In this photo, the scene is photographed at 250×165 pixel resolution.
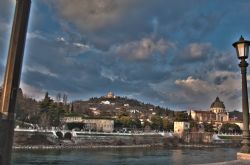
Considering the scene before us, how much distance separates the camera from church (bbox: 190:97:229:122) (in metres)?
146

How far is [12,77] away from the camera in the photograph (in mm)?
Result: 3393

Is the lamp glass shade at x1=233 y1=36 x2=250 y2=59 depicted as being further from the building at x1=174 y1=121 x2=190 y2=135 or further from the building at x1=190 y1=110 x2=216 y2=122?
the building at x1=190 y1=110 x2=216 y2=122

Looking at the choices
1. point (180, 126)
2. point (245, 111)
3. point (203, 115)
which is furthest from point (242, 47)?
point (203, 115)

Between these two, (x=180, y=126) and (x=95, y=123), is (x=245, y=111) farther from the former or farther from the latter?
(x=180, y=126)

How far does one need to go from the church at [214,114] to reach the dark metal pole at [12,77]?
470ft

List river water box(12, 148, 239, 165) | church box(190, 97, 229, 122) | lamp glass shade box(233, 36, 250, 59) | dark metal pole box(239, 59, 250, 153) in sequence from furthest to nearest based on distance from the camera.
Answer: church box(190, 97, 229, 122) < river water box(12, 148, 239, 165) < lamp glass shade box(233, 36, 250, 59) < dark metal pole box(239, 59, 250, 153)

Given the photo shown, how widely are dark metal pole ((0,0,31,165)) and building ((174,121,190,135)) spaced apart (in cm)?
10201

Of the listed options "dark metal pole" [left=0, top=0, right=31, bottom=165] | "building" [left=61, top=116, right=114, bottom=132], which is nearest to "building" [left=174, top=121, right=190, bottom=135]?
"building" [left=61, top=116, right=114, bottom=132]

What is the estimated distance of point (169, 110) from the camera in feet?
549

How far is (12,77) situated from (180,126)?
346ft

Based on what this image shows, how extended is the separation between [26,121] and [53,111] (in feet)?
22.7

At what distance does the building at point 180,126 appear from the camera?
104519 millimetres

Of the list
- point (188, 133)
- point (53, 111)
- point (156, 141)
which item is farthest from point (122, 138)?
point (188, 133)

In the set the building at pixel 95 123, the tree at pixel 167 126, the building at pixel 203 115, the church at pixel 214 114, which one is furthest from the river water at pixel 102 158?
the church at pixel 214 114
